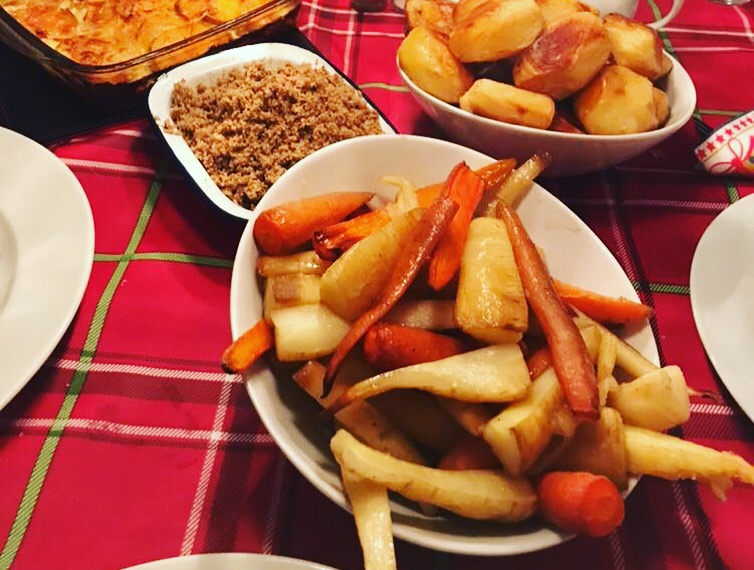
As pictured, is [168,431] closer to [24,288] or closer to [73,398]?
[73,398]

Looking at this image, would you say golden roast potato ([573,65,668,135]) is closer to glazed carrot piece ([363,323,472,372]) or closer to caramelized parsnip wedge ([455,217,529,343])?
caramelized parsnip wedge ([455,217,529,343])

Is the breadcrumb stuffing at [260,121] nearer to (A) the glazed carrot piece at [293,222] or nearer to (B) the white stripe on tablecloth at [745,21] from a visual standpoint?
(A) the glazed carrot piece at [293,222]

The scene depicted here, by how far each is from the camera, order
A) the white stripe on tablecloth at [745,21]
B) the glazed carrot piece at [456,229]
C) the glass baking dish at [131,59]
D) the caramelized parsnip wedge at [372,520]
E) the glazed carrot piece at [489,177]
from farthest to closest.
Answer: the white stripe on tablecloth at [745,21] → the glass baking dish at [131,59] → the glazed carrot piece at [489,177] → the glazed carrot piece at [456,229] → the caramelized parsnip wedge at [372,520]

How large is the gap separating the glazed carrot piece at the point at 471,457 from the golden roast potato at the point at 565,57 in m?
0.58

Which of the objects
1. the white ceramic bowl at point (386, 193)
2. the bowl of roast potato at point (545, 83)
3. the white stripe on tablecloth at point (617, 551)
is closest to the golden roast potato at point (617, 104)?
the bowl of roast potato at point (545, 83)

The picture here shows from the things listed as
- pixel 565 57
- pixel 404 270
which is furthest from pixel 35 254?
pixel 565 57

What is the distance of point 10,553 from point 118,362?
25 centimetres

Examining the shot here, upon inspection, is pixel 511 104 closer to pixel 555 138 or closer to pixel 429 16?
pixel 555 138

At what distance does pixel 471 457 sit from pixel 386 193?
0.38m

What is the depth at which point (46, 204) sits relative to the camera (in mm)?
898

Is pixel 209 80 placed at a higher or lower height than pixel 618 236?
higher

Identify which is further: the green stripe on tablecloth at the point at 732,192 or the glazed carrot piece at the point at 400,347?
the green stripe on tablecloth at the point at 732,192

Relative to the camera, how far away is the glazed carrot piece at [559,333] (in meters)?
0.53

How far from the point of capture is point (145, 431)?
0.75 m
